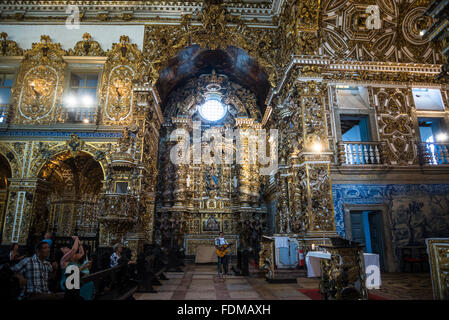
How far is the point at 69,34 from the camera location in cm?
1322

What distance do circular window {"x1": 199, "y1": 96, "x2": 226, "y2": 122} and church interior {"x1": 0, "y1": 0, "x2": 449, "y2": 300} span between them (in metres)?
2.24

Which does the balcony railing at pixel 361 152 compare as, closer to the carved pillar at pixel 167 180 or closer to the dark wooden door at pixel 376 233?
the dark wooden door at pixel 376 233

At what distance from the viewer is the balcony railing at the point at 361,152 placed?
34.2ft

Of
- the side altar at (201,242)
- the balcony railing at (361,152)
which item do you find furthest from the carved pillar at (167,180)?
the balcony railing at (361,152)

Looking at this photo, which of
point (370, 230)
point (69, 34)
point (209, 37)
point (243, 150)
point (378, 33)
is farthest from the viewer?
point (243, 150)

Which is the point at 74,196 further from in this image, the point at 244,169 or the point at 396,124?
the point at 396,124

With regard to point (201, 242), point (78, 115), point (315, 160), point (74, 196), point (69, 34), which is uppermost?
point (69, 34)

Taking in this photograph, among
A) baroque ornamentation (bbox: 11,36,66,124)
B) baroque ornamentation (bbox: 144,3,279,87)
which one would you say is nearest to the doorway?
baroque ornamentation (bbox: 144,3,279,87)

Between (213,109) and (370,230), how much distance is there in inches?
439

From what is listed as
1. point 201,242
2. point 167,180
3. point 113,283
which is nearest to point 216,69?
point 167,180

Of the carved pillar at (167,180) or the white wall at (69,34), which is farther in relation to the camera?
the carved pillar at (167,180)

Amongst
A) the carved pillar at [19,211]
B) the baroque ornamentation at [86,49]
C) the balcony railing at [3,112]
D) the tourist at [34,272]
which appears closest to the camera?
the tourist at [34,272]

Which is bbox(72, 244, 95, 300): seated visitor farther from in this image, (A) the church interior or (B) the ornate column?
(B) the ornate column

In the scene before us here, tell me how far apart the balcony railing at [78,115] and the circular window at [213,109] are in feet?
22.0
